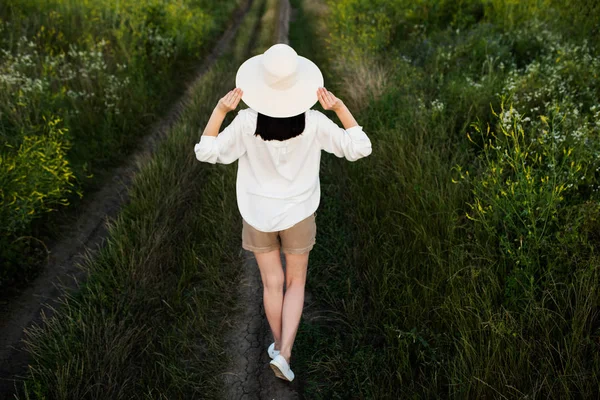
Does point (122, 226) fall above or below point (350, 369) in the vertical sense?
below

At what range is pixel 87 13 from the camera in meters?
8.84

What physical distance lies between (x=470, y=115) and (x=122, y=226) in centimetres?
412

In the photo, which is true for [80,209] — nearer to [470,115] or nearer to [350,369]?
[350,369]

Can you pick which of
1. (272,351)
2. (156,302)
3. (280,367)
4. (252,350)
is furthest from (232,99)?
(156,302)

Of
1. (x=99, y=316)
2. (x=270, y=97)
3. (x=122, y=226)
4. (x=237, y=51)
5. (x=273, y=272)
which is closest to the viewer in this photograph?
(x=270, y=97)

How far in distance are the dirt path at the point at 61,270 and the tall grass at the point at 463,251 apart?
2179 mm

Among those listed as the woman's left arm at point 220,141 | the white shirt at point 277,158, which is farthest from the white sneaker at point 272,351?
the woman's left arm at point 220,141

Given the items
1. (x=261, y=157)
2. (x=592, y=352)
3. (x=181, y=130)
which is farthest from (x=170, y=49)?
(x=592, y=352)

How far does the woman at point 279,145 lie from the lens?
7.50 ft

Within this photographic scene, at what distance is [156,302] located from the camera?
3727mm

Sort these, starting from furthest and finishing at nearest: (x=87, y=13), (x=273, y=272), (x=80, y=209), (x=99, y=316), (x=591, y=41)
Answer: (x=87, y=13) < (x=591, y=41) < (x=80, y=209) < (x=99, y=316) < (x=273, y=272)

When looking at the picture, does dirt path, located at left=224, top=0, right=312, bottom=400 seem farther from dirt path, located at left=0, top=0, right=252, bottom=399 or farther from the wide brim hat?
the wide brim hat

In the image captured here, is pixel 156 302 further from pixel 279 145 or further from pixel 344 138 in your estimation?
pixel 344 138

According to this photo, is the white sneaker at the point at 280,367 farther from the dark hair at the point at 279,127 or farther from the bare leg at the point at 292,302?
the dark hair at the point at 279,127
